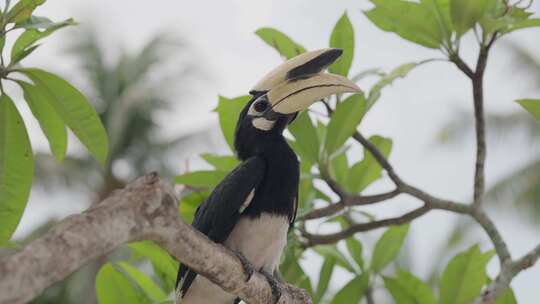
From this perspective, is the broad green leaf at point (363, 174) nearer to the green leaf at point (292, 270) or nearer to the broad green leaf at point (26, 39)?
the green leaf at point (292, 270)

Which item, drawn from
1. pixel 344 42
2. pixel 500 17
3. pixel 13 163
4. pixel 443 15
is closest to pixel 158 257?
pixel 13 163

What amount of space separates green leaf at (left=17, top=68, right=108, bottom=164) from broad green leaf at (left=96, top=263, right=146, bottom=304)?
721mm

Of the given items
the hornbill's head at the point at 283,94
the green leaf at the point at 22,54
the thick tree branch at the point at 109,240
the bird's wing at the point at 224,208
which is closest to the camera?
the thick tree branch at the point at 109,240

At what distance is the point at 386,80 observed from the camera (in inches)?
126

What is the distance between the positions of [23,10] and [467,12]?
1.57 metres

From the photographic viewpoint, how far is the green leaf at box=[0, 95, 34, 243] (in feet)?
8.14

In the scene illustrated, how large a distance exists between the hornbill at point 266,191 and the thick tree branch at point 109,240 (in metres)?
0.61

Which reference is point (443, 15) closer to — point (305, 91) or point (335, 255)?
point (305, 91)

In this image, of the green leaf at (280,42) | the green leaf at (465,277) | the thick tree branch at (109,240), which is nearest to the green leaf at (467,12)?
the green leaf at (280,42)

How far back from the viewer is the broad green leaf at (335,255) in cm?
362

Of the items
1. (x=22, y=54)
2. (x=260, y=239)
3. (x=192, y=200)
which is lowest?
(x=192, y=200)

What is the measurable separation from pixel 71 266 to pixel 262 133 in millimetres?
1675

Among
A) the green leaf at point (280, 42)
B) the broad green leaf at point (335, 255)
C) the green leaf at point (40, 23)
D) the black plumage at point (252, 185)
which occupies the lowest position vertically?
the broad green leaf at point (335, 255)

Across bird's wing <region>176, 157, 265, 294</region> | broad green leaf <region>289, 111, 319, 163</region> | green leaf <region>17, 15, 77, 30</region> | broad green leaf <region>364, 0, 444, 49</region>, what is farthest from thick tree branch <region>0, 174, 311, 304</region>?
broad green leaf <region>364, 0, 444, 49</region>
